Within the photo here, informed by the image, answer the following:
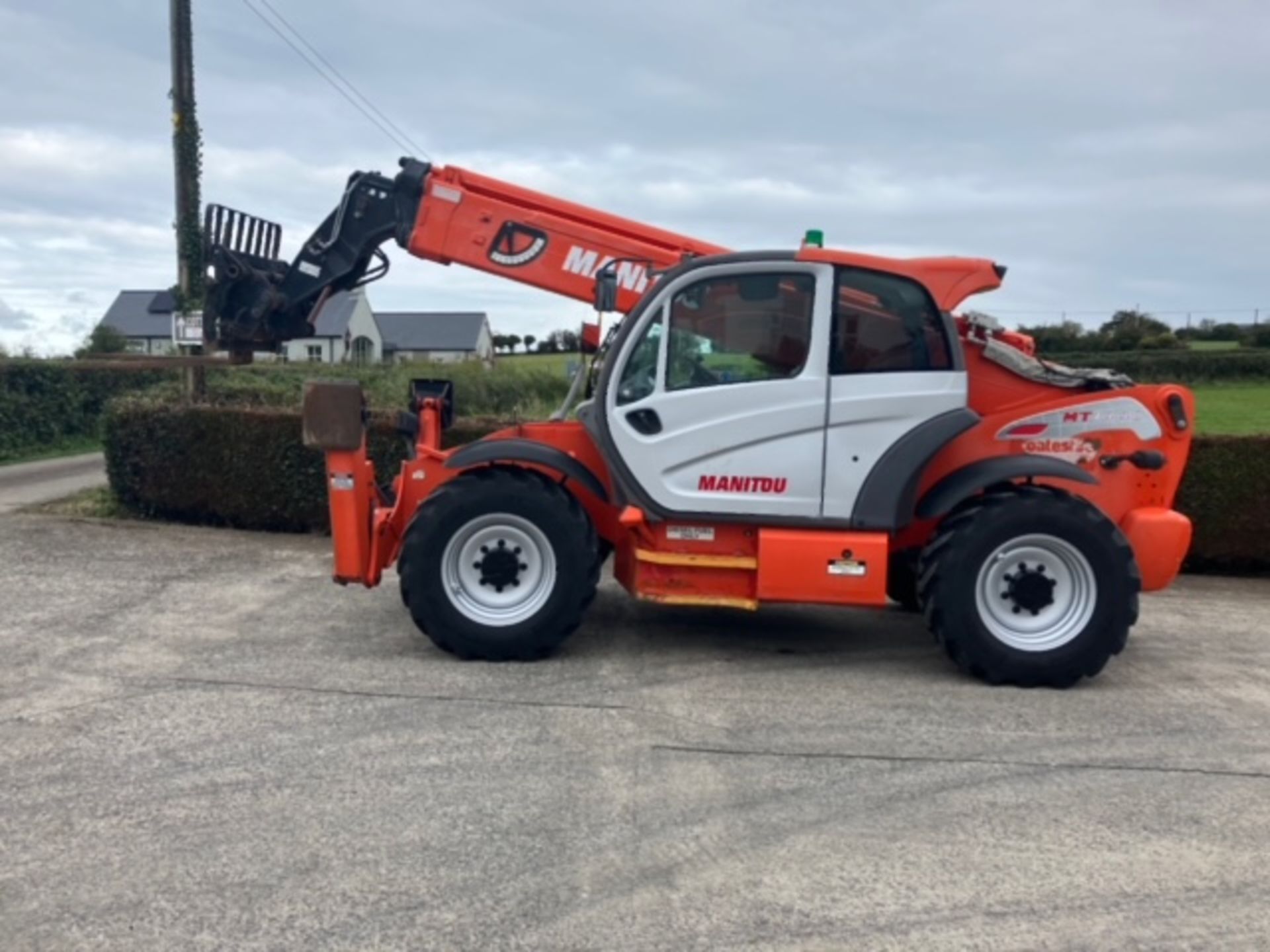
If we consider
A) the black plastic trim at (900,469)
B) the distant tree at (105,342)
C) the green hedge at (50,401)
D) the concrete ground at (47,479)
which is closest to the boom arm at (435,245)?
the black plastic trim at (900,469)

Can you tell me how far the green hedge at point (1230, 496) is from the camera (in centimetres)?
1086

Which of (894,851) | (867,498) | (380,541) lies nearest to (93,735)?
(380,541)

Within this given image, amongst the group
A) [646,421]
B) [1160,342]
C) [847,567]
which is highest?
[1160,342]

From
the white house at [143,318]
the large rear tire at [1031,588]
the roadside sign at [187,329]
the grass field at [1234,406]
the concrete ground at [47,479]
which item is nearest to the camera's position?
the large rear tire at [1031,588]

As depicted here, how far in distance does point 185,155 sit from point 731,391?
968cm

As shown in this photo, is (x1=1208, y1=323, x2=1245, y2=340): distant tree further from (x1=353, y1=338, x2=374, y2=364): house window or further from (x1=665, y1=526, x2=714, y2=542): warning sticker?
(x1=665, y1=526, x2=714, y2=542): warning sticker

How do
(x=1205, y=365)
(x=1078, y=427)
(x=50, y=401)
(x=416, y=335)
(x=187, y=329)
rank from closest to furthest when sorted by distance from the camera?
(x=1078, y=427), (x=187, y=329), (x=50, y=401), (x=1205, y=365), (x=416, y=335)

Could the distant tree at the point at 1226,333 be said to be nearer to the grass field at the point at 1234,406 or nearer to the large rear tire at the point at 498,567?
the grass field at the point at 1234,406

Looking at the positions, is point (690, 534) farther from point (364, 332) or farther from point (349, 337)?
point (364, 332)

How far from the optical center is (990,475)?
7.02m

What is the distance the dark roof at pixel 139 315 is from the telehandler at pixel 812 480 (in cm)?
4879

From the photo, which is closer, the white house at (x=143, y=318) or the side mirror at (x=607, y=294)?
the side mirror at (x=607, y=294)

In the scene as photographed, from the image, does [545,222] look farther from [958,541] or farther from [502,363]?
[502,363]

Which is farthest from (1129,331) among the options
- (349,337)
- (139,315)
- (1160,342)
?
(139,315)
